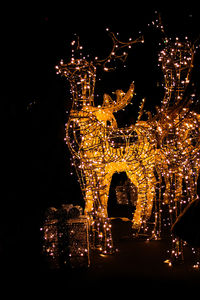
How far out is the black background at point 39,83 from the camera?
4324 millimetres

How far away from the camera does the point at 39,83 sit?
16.6ft

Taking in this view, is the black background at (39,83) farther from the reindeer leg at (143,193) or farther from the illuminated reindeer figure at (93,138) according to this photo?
the reindeer leg at (143,193)

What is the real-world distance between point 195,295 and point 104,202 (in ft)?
6.06

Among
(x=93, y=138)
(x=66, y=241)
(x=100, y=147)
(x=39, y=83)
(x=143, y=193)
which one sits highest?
(x=39, y=83)

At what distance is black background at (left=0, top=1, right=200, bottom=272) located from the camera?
14.2ft

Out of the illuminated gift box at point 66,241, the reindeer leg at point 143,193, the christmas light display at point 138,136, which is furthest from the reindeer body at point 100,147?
the illuminated gift box at point 66,241

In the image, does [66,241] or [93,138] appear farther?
[93,138]

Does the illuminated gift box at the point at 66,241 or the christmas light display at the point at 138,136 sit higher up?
the christmas light display at the point at 138,136

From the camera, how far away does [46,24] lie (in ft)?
16.2

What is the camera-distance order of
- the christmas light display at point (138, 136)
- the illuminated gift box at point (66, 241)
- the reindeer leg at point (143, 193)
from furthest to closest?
1. the reindeer leg at point (143, 193)
2. the christmas light display at point (138, 136)
3. the illuminated gift box at point (66, 241)

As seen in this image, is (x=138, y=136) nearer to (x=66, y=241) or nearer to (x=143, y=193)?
(x=143, y=193)

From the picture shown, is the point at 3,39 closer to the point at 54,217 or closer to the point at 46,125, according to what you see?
the point at 46,125

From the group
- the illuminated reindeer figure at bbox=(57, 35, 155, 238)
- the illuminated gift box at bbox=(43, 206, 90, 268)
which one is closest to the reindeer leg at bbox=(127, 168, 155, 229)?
the illuminated reindeer figure at bbox=(57, 35, 155, 238)

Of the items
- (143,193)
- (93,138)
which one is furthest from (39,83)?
(143,193)
